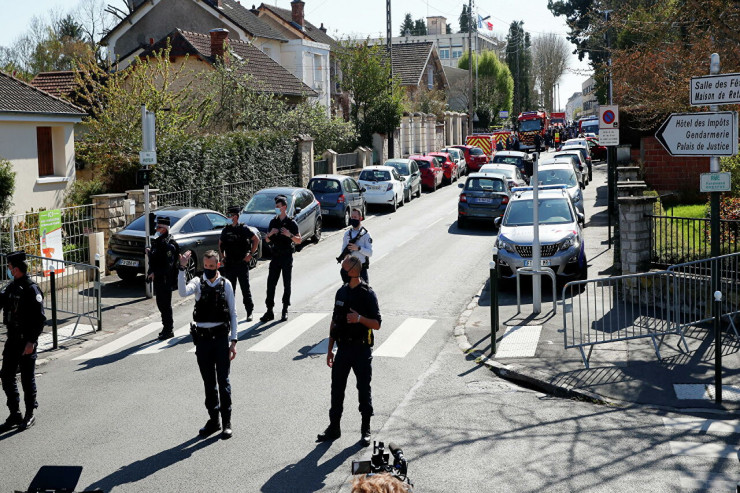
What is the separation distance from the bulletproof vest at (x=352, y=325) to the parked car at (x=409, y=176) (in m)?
24.6

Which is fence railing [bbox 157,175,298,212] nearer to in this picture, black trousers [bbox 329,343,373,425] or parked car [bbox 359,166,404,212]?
parked car [bbox 359,166,404,212]

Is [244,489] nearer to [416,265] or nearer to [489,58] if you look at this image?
[416,265]

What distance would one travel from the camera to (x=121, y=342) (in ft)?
44.0

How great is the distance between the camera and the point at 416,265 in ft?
65.1

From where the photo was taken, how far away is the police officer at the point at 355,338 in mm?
8297

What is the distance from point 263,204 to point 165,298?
917cm

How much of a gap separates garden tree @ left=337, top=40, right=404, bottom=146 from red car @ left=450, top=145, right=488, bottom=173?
453 cm

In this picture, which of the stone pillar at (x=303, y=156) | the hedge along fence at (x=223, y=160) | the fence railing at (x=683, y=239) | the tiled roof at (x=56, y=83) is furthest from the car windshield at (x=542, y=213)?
the tiled roof at (x=56, y=83)

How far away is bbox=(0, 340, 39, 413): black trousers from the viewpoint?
355 inches

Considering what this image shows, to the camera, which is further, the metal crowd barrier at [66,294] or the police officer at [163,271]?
the metal crowd barrier at [66,294]

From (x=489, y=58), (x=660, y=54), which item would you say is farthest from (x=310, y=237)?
(x=489, y=58)

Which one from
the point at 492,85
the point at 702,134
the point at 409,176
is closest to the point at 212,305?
the point at 702,134

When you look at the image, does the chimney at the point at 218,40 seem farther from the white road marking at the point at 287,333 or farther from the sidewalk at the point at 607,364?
the sidewalk at the point at 607,364

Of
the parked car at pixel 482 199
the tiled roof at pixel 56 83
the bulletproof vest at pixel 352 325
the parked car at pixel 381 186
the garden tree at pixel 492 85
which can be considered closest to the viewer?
the bulletproof vest at pixel 352 325
